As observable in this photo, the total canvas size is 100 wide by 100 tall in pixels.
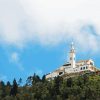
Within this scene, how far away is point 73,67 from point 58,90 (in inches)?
1452

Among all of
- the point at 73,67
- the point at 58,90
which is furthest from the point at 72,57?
the point at 58,90

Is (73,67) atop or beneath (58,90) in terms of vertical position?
atop

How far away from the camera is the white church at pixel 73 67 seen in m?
188

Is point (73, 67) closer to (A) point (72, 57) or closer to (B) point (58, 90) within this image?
(A) point (72, 57)

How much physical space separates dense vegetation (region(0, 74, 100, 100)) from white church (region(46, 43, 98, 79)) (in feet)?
63.4

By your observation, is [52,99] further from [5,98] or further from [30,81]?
[30,81]

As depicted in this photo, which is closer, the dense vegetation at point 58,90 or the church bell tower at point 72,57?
the dense vegetation at point 58,90

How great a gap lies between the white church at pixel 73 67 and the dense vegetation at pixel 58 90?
63.4 ft

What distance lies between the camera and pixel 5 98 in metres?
150

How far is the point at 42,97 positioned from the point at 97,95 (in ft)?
50.9

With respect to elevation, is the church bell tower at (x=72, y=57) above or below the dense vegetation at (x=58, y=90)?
above

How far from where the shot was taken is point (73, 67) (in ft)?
623

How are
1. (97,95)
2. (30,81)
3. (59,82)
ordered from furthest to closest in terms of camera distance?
(30,81) → (59,82) → (97,95)

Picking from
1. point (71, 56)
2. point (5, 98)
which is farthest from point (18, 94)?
point (71, 56)
